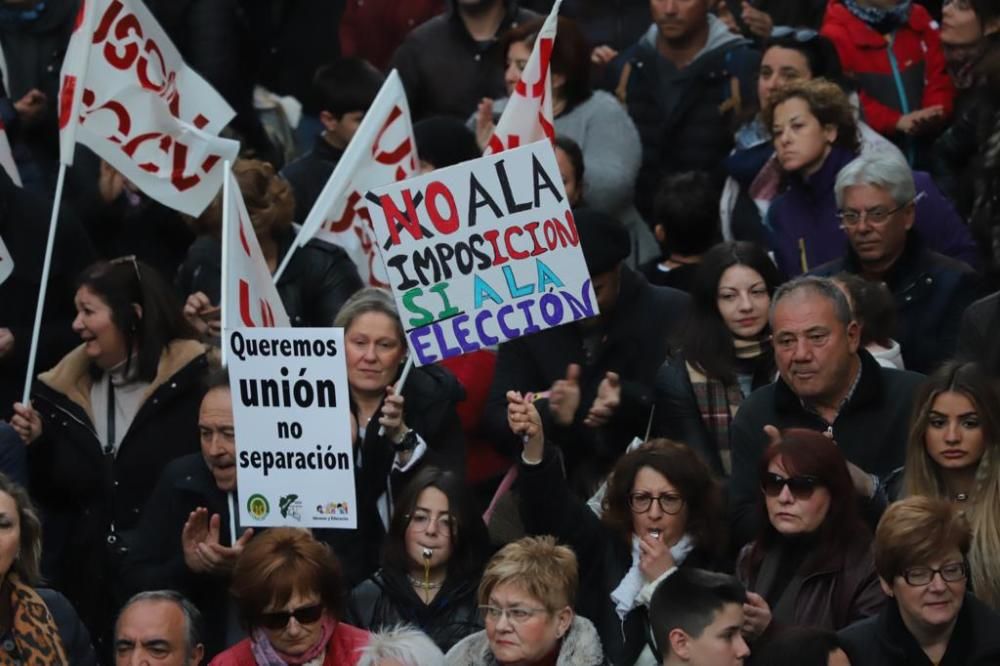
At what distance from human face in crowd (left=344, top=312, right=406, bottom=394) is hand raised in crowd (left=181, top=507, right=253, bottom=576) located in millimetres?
844

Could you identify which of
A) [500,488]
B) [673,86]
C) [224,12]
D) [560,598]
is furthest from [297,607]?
[224,12]

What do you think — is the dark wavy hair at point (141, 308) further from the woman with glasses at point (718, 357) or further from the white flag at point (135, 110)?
the woman with glasses at point (718, 357)

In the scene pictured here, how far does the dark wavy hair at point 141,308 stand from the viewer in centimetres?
1103

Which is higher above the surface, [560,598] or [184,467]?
[184,467]

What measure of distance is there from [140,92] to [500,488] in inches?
103

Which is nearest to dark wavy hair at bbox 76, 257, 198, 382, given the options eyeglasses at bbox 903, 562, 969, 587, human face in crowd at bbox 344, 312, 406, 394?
human face in crowd at bbox 344, 312, 406, 394

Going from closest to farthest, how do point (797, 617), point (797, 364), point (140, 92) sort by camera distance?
1. point (797, 617)
2. point (797, 364)
3. point (140, 92)

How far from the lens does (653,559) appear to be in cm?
932

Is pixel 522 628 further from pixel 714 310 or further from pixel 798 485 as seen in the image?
pixel 714 310

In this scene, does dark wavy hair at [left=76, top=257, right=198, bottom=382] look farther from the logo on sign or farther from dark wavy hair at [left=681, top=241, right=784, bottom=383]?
dark wavy hair at [left=681, top=241, right=784, bottom=383]

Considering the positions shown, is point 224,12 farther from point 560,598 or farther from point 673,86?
point 560,598

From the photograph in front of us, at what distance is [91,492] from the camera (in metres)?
11.0

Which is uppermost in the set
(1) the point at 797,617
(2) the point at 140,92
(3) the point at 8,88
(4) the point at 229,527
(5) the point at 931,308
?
(3) the point at 8,88

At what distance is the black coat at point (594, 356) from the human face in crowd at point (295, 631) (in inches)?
67.2
